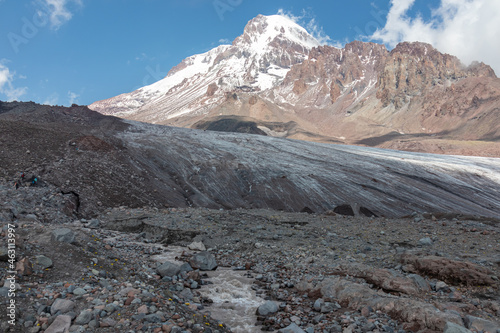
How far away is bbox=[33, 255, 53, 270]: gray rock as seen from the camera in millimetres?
7750

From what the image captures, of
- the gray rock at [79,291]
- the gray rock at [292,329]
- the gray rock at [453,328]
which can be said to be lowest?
the gray rock at [292,329]

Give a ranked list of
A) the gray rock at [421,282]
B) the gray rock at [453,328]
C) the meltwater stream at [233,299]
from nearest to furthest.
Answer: the gray rock at [453,328]
the meltwater stream at [233,299]
the gray rock at [421,282]

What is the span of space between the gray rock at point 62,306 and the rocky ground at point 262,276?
0.02m

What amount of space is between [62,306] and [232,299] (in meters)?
4.75

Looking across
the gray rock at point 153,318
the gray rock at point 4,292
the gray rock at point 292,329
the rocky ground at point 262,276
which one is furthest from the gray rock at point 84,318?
the gray rock at point 292,329

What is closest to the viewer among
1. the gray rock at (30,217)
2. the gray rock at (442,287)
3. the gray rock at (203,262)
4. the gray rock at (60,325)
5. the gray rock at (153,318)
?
the gray rock at (60,325)

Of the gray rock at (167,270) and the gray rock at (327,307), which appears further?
the gray rock at (167,270)

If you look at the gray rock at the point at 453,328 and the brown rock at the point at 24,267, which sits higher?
the brown rock at the point at 24,267

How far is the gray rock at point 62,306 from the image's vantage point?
612 cm

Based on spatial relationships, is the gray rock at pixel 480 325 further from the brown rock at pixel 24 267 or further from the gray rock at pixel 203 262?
the brown rock at pixel 24 267

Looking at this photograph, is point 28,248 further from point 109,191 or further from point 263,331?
point 109,191

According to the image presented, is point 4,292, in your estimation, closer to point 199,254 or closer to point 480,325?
point 199,254

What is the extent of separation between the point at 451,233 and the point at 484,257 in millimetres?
4703

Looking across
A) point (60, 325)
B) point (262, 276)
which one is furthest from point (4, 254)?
point (262, 276)
